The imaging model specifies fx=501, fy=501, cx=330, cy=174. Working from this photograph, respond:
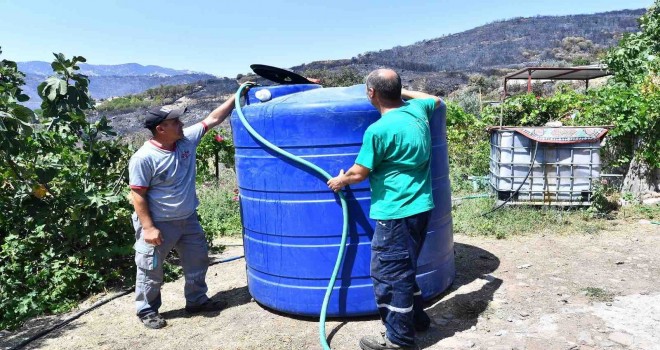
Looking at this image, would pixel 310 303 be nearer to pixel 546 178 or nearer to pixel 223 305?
pixel 223 305

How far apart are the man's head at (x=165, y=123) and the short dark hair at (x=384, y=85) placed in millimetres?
1354

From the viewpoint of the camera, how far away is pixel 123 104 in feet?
94.5

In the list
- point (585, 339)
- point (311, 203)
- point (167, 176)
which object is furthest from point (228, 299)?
point (585, 339)

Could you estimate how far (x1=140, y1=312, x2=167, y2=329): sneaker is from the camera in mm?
3422

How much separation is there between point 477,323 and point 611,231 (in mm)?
3035

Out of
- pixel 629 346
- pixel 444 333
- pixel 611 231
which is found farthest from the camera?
pixel 611 231

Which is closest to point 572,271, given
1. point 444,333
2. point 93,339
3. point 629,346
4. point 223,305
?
point 629,346

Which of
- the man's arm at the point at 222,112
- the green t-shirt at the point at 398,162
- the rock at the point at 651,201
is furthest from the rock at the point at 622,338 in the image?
the rock at the point at 651,201

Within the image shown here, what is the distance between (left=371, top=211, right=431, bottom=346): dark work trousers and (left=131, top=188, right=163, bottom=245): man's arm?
1459 millimetres

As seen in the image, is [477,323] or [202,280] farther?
[202,280]

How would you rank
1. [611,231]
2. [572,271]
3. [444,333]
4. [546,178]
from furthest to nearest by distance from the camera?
[546,178] < [611,231] < [572,271] < [444,333]

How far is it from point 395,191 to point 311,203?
605 millimetres

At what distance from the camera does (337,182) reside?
2836 millimetres

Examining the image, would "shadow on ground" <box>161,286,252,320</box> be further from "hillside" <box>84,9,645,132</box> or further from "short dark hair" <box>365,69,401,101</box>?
"hillside" <box>84,9,645,132</box>
